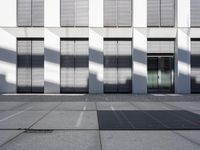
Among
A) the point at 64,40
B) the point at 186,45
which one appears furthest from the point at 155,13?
the point at 64,40

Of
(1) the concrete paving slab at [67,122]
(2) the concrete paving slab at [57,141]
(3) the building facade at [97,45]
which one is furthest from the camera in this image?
(3) the building facade at [97,45]

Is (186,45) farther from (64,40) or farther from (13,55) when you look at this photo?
(13,55)

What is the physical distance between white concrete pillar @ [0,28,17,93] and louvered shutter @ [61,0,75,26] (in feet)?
17.4

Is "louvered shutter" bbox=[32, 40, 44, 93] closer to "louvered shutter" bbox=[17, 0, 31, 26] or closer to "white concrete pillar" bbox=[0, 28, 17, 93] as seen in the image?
"white concrete pillar" bbox=[0, 28, 17, 93]

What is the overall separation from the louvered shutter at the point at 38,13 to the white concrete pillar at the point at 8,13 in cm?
184

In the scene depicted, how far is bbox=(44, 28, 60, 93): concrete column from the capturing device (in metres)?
25.2

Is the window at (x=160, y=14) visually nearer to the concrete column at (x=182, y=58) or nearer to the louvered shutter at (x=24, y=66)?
the concrete column at (x=182, y=58)

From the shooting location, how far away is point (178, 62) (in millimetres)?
25562

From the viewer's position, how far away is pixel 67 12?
25875 mm

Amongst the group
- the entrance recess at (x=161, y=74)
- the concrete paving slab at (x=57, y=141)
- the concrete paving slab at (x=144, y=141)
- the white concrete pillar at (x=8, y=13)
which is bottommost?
the concrete paving slab at (x=144, y=141)

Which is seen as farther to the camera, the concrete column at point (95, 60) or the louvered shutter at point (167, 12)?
the louvered shutter at point (167, 12)

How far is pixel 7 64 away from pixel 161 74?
50.6 ft

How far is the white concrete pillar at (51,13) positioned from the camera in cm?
2553

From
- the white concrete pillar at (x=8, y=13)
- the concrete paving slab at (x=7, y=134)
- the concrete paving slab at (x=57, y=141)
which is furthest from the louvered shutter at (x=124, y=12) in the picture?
the concrete paving slab at (x=7, y=134)
